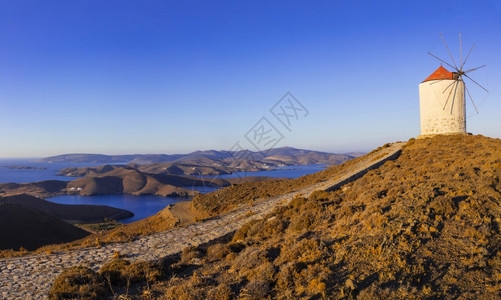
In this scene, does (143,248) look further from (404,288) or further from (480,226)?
(480,226)

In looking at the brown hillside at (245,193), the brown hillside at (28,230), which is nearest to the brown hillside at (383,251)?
the brown hillside at (245,193)

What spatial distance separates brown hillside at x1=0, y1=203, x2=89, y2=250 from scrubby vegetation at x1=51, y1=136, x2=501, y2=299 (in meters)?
22.1

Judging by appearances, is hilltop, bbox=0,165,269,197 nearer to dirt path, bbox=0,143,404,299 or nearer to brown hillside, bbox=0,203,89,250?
brown hillside, bbox=0,203,89,250

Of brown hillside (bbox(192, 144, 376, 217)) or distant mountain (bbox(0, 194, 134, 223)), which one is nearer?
brown hillside (bbox(192, 144, 376, 217))

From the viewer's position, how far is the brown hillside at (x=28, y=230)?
24.0m

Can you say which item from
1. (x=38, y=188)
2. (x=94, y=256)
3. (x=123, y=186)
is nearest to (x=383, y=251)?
(x=94, y=256)

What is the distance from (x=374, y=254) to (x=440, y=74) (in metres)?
22.9

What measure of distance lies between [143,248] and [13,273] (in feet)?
13.0

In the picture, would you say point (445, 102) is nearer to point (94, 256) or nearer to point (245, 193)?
point (245, 193)

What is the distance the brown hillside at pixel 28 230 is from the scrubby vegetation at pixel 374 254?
22.1m

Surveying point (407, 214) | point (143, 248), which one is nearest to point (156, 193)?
point (143, 248)

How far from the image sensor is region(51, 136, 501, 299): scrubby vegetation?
511 centimetres

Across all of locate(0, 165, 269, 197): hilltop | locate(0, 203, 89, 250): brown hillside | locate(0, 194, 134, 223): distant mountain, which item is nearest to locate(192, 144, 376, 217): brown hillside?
locate(0, 203, 89, 250): brown hillside

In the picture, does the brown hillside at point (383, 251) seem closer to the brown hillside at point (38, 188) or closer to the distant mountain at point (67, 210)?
the distant mountain at point (67, 210)
